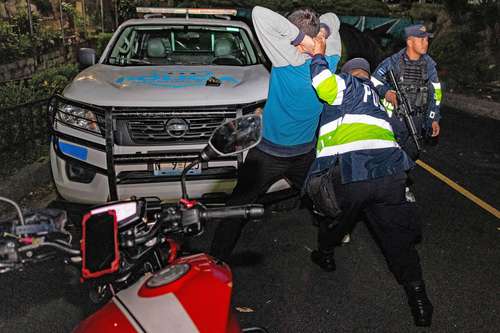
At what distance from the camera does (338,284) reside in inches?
157

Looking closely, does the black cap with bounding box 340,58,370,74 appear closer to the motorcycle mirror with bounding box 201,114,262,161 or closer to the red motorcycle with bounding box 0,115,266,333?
the motorcycle mirror with bounding box 201,114,262,161

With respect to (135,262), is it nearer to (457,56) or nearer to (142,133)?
(142,133)

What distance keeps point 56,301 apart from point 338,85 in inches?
95.3

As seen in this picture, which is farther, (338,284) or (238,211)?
(338,284)

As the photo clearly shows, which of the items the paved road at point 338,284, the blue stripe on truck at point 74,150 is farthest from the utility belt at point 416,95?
the blue stripe on truck at point 74,150

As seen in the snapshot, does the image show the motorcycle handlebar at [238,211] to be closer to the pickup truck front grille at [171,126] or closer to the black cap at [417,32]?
the pickup truck front grille at [171,126]

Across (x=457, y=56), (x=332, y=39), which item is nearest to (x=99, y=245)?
(x=332, y=39)

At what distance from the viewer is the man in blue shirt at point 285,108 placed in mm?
3062

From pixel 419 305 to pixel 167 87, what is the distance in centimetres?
264

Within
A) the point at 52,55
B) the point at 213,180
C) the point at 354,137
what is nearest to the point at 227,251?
the point at 213,180

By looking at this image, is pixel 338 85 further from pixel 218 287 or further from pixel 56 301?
pixel 56 301

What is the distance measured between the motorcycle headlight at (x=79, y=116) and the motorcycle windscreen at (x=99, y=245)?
9.61 ft

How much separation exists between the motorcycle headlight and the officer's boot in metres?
2.70

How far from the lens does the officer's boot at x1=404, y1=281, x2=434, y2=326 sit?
340cm
